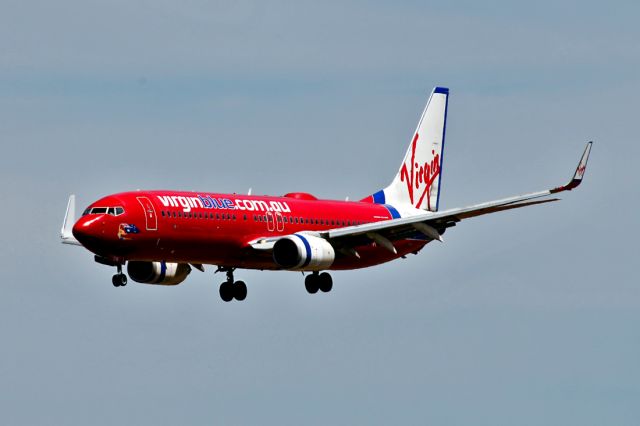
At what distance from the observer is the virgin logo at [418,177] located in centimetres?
10762

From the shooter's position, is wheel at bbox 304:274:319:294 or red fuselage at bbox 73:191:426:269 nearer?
red fuselage at bbox 73:191:426:269

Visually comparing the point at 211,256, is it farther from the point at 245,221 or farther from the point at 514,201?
the point at 514,201

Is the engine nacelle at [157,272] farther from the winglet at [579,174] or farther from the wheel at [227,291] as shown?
the winglet at [579,174]

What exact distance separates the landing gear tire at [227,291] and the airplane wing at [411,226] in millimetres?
5914

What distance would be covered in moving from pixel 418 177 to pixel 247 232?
63.4 feet

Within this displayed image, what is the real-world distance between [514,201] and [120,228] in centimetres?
2168

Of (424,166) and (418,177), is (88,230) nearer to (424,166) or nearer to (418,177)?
(418,177)

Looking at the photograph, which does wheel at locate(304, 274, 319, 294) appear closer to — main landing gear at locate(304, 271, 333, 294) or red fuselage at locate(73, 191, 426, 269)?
main landing gear at locate(304, 271, 333, 294)

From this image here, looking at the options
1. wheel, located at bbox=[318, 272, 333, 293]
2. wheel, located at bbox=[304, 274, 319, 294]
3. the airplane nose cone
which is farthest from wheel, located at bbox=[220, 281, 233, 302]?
the airplane nose cone

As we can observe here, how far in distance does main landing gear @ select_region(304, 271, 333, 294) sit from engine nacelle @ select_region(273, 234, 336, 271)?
5059 millimetres

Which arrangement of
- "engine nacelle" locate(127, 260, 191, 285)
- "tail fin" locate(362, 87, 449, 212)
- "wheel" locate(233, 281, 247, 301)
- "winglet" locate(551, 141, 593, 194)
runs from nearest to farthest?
"winglet" locate(551, 141, 593, 194)
"engine nacelle" locate(127, 260, 191, 285)
"wheel" locate(233, 281, 247, 301)
"tail fin" locate(362, 87, 449, 212)

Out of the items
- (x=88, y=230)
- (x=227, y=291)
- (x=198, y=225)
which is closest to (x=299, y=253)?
(x=198, y=225)

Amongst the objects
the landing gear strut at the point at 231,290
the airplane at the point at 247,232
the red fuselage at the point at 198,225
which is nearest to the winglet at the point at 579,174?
the airplane at the point at 247,232

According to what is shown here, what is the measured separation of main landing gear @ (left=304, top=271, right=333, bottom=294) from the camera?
97.0 meters
